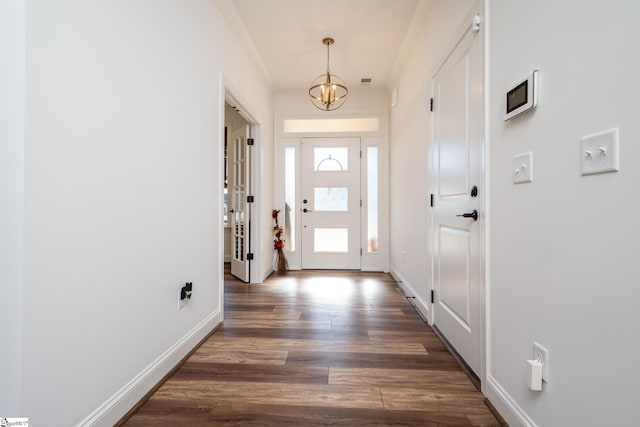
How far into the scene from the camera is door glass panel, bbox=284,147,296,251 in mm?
4875

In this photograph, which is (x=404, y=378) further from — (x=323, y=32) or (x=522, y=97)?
(x=323, y=32)

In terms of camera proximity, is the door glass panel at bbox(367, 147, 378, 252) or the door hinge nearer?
the door hinge

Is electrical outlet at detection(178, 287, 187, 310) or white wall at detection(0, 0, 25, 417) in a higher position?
white wall at detection(0, 0, 25, 417)

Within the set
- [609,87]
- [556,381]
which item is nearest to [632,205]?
[609,87]

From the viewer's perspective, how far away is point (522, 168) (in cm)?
126

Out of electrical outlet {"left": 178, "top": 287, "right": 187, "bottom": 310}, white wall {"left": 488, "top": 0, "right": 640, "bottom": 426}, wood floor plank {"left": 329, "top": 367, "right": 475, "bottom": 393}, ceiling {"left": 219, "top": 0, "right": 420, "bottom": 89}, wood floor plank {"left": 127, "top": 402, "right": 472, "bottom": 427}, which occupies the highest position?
ceiling {"left": 219, "top": 0, "right": 420, "bottom": 89}

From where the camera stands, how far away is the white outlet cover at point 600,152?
837 mm

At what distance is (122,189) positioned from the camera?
1.41m

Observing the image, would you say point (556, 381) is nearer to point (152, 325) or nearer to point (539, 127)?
point (539, 127)

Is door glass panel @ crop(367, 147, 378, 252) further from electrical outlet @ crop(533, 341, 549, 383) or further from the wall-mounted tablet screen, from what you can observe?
electrical outlet @ crop(533, 341, 549, 383)

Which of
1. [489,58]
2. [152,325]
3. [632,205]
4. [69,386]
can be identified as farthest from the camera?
[152,325]

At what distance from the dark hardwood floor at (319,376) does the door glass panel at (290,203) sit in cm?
197

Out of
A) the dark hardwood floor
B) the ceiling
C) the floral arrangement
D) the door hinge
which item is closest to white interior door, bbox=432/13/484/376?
the door hinge

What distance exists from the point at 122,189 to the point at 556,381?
1.87m
